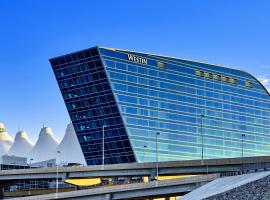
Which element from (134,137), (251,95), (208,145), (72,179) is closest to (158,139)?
(134,137)

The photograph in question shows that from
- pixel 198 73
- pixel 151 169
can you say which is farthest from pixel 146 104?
pixel 151 169

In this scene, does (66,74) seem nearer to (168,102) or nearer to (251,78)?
(168,102)

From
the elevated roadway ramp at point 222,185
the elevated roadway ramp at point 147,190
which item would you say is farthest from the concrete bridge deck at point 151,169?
the elevated roadway ramp at point 147,190

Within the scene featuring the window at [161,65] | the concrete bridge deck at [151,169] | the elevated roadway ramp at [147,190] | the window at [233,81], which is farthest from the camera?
the window at [233,81]

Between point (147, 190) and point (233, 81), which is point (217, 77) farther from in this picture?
point (147, 190)

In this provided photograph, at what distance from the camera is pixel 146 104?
136m

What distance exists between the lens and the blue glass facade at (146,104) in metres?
131

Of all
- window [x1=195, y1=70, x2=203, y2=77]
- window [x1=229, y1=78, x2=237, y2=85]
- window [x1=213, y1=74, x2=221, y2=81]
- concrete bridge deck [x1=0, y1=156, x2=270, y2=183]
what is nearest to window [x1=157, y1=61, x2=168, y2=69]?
A: window [x1=195, y1=70, x2=203, y2=77]

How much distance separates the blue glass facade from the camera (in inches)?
5172

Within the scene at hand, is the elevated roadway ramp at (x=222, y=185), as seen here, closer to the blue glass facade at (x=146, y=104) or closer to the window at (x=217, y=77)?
the blue glass facade at (x=146, y=104)

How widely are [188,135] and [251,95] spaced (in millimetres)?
28955

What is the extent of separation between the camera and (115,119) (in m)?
131

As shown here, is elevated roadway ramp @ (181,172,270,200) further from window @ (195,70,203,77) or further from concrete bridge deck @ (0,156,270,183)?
window @ (195,70,203,77)

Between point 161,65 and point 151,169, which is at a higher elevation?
point 161,65
